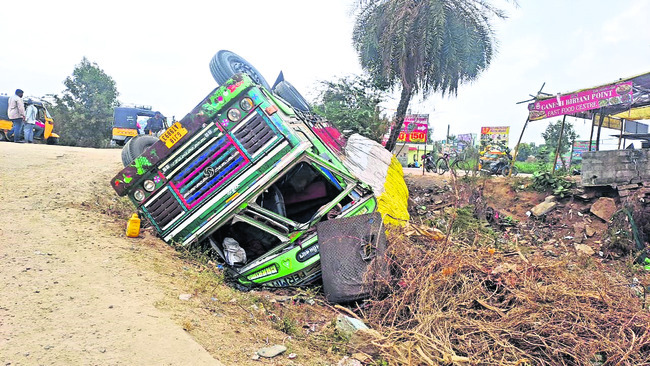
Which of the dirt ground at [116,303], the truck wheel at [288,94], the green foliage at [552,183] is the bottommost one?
the dirt ground at [116,303]

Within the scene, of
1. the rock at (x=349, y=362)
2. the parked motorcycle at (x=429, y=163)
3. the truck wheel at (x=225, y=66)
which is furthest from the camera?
the parked motorcycle at (x=429, y=163)

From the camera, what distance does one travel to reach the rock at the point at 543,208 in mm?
9133

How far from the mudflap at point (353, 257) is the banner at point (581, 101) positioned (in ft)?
31.3

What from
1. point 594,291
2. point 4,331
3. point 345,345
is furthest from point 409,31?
point 4,331

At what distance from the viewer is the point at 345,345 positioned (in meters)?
3.02

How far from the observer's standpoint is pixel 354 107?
44.7ft

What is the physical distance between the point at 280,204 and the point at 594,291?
3.07m

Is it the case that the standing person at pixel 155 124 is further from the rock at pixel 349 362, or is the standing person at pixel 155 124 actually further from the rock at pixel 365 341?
the rock at pixel 349 362

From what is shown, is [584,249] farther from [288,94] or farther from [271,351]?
[271,351]

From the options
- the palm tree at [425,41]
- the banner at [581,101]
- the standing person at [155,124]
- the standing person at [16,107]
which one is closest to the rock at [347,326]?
the palm tree at [425,41]

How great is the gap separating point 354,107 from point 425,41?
128 inches

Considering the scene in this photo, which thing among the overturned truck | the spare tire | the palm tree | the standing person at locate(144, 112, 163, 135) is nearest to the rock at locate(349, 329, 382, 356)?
the overturned truck

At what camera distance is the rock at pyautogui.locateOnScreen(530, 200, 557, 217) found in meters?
9.13

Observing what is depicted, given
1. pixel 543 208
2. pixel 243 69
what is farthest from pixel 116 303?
pixel 543 208
